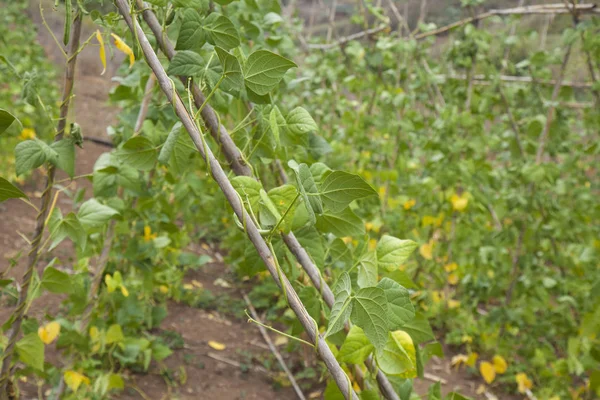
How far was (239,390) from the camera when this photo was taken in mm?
2391

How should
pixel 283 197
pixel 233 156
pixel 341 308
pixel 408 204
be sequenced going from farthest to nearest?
1. pixel 408 204
2. pixel 233 156
3. pixel 283 197
4. pixel 341 308

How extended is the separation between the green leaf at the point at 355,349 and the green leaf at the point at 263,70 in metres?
0.46

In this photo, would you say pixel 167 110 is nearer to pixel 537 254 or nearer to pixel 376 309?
pixel 376 309

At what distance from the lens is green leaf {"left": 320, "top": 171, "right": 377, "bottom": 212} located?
835 mm

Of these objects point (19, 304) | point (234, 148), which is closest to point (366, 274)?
point (234, 148)

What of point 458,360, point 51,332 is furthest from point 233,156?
point 458,360

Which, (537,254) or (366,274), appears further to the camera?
(537,254)

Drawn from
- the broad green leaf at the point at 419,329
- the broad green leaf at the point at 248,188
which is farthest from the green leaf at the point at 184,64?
the broad green leaf at the point at 419,329

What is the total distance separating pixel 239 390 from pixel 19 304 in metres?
1.34

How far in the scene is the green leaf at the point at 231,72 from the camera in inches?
34.1

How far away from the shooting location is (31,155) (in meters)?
1.12

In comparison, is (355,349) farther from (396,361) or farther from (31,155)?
(31,155)

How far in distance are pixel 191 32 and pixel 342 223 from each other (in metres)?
0.45

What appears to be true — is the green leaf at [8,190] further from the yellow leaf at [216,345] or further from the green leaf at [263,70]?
the yellow leaf at [216,345]
